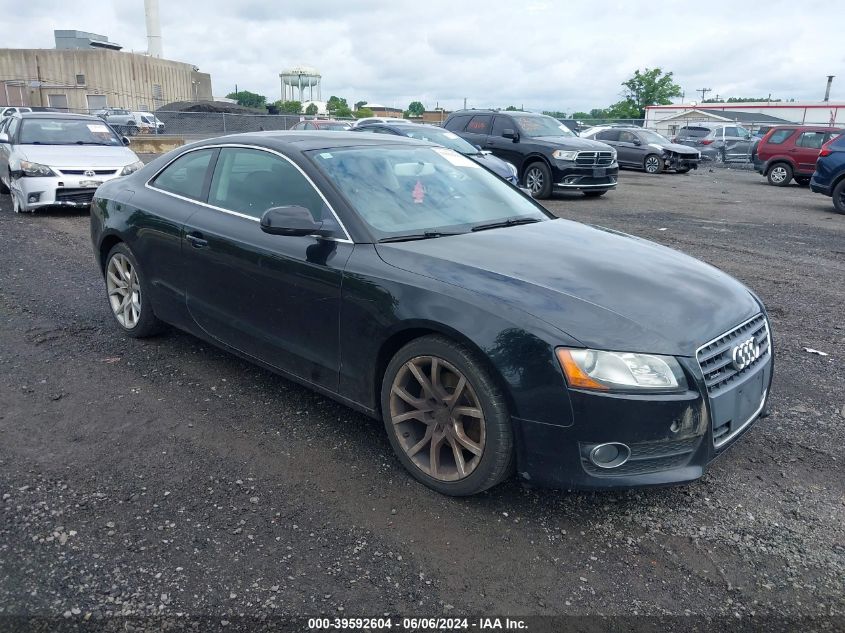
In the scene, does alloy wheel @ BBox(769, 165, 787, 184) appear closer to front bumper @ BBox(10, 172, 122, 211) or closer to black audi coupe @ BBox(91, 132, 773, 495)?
front bumper @ BBox(10, 172, 122, 211)

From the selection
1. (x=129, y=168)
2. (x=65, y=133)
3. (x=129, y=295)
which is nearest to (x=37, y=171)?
(x=129, y=168)

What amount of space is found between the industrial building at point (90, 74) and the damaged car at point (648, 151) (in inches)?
2314

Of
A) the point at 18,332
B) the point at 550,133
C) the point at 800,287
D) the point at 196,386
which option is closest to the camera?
the point at 196,386

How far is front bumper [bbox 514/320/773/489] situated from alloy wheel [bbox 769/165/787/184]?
20496mm

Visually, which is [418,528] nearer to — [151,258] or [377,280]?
[377,280]

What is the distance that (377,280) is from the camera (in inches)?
132

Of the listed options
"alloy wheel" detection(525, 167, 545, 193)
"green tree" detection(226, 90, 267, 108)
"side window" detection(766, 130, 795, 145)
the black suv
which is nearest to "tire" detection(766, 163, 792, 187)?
"side window" detection(766, 130, 795, 145)

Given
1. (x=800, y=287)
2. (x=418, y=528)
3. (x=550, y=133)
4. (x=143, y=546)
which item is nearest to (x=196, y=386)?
(x=143, y=546)

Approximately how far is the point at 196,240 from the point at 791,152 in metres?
20.4

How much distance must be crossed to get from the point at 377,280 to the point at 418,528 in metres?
1.16

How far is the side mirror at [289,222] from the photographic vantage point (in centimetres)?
351

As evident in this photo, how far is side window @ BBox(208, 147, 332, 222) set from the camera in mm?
3881

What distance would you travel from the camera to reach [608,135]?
25688 mm

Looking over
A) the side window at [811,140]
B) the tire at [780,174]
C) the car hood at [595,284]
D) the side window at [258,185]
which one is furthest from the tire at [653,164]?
the side window at [258,185]
